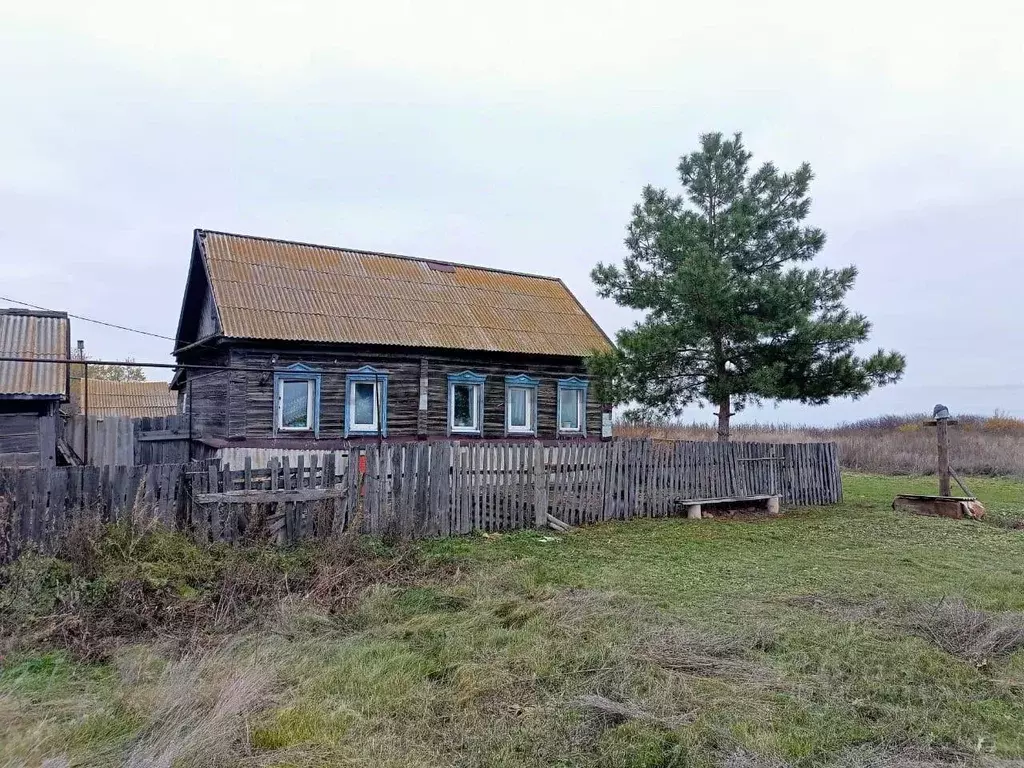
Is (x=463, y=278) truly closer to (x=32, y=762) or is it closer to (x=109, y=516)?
(x=109, y=516)

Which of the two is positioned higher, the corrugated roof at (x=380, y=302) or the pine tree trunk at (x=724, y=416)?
the corrugated roof at (x=380, y=302)

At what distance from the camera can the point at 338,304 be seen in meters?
17.5

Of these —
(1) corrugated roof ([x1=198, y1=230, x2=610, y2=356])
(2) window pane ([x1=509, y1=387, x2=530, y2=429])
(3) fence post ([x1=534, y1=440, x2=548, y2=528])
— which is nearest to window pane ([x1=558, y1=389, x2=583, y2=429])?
(2) window pane ([x1=509, y1=387, x2=530, y2=429])

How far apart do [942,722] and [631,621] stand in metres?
2.34

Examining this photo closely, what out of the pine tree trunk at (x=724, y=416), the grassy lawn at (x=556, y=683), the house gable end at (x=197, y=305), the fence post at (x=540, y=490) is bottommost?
the grassy lawn at (x=556, y=683)

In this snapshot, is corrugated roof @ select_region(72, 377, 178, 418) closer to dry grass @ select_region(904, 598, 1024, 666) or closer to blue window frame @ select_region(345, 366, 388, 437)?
blue window frame @ select_region(345, 366, 388, 437)

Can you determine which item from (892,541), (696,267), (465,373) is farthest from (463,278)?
(892,541)

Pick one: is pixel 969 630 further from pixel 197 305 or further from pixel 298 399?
pixel 197 305

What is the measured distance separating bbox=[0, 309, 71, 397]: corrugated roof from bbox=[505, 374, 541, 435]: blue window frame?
9870mm

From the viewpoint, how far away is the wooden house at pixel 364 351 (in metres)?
15.7

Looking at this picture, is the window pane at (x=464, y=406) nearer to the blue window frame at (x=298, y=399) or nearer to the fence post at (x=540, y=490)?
the blue window frame at (x=298, y=399)

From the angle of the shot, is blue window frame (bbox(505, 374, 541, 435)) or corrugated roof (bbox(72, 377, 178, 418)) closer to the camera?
blue window frame (bbox(505, 374, 541, 435))

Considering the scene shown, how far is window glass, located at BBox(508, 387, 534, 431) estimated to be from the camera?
741 inches

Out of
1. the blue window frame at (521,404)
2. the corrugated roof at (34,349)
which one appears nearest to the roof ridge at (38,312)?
the corrugated roof at (34,349)
